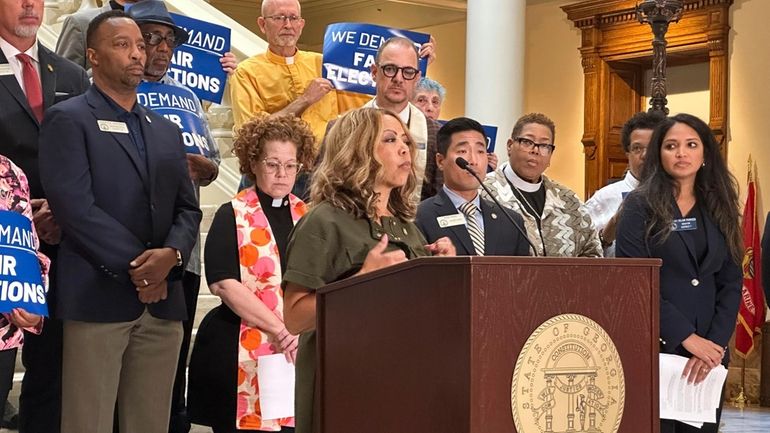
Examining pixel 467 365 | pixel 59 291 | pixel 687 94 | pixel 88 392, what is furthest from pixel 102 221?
pixel 687 94

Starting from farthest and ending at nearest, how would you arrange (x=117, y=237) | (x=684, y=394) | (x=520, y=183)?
(x=520, y=183)
(x=684, y=394)
(x=117, y=237)

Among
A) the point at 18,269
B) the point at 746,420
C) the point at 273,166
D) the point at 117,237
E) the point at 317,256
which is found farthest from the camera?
the point at 746,420

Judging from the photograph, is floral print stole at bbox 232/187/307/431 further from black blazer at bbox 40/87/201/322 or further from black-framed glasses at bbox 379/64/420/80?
black-framed glasses at bbox 379/64/420/80

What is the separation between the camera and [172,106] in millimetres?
4309

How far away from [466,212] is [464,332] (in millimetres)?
1998

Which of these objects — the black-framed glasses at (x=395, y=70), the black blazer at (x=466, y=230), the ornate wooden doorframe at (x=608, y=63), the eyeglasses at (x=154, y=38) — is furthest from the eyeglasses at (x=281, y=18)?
the ornate wooden doorframe at (x=608, y=63)

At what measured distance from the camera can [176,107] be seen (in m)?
4.31

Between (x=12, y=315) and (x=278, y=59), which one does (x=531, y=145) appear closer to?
(x=278, y=59)

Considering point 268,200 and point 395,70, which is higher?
point 395,70

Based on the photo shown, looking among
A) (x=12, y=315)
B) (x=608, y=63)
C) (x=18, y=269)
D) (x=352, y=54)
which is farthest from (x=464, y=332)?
(x=608, y=63)

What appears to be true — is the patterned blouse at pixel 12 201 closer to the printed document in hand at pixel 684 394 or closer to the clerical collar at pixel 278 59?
the printed document in hand at pixel 684 394

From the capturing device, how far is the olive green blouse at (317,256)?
2865 mm

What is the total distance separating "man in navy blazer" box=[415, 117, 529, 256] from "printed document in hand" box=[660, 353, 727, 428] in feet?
2.09

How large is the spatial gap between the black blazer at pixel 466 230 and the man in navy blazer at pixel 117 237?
776 millimetres
